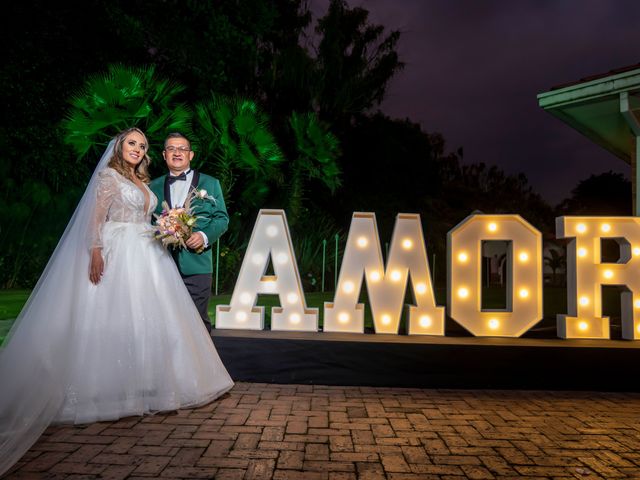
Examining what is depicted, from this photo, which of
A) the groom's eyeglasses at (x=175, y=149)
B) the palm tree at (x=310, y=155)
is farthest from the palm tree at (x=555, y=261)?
the groom's eyeglasses at (x=175, y=149)

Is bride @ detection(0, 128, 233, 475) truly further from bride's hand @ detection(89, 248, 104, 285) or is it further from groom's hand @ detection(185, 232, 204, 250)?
groom's hand @ detection(185, 232, 204, 250)

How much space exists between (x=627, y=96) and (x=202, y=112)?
7.90 metres

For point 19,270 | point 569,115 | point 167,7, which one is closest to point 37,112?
point 19,270

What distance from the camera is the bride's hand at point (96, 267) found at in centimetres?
376

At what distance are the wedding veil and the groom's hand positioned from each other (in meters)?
0.78

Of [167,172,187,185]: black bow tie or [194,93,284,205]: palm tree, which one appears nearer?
[167,172,187,185]: black bow tie

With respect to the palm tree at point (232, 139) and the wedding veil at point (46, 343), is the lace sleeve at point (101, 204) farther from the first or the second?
the palm tree at point (232, 139)

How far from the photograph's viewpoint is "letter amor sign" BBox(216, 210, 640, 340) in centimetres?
495

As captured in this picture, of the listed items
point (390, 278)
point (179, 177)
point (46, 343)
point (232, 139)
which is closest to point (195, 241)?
point (179, 177)

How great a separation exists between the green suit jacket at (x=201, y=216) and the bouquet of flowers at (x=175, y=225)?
31cm

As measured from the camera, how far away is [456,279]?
499cm

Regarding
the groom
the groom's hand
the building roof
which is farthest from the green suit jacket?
the building roof

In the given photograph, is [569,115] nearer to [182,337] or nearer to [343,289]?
[343,289]

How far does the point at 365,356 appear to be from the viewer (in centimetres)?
474
